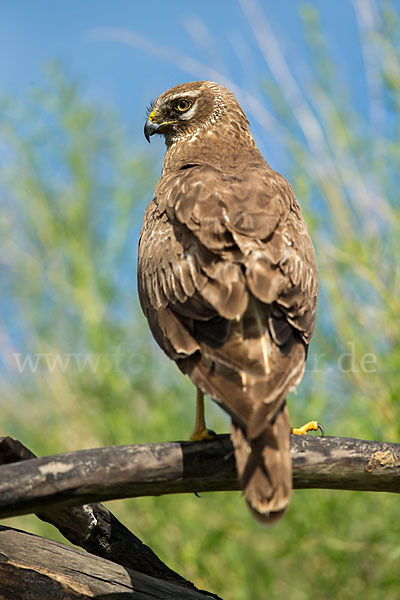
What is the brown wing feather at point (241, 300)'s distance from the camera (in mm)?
2684

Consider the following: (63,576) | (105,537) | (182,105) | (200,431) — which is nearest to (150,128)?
(182,105)

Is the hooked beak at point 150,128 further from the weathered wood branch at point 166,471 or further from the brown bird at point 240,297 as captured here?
the weathered wood branch at point 166,471

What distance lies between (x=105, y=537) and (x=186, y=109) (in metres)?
2.82

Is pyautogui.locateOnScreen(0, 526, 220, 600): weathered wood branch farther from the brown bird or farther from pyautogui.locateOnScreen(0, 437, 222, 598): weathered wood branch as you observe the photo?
the brown bird

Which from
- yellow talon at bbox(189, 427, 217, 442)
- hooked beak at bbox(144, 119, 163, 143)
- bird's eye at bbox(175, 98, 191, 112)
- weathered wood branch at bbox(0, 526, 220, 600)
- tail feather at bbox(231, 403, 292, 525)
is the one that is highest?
bird's eye at bbox(175, 98, 191, 112)

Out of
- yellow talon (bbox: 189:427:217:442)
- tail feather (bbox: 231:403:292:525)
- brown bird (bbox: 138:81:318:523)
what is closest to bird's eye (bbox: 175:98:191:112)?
brown bird (bbox: 138:81:318:523)

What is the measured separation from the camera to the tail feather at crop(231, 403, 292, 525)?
2.59 metres

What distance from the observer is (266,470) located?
264 centimetres

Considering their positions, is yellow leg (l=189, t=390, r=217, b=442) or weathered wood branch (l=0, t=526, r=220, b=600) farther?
yellow leg (l=189, t=390, r=217, b=442)

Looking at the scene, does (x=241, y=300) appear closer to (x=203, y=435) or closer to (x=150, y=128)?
(x=203, y=435)

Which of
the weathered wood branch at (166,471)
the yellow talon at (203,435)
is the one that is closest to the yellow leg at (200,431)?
the yellow talon at (203,435)

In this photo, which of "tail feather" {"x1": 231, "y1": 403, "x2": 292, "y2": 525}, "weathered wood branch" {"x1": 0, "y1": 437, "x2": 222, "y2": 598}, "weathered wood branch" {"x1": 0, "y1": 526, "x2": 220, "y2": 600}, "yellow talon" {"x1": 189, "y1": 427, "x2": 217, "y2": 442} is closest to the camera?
"tail feather" {"x1": 231, "y1": 403, "x2": 292, "y2": 525}

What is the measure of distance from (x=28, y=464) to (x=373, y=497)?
13.1 ft

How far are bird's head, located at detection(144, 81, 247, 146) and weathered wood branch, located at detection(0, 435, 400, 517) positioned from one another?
97.2 inches
